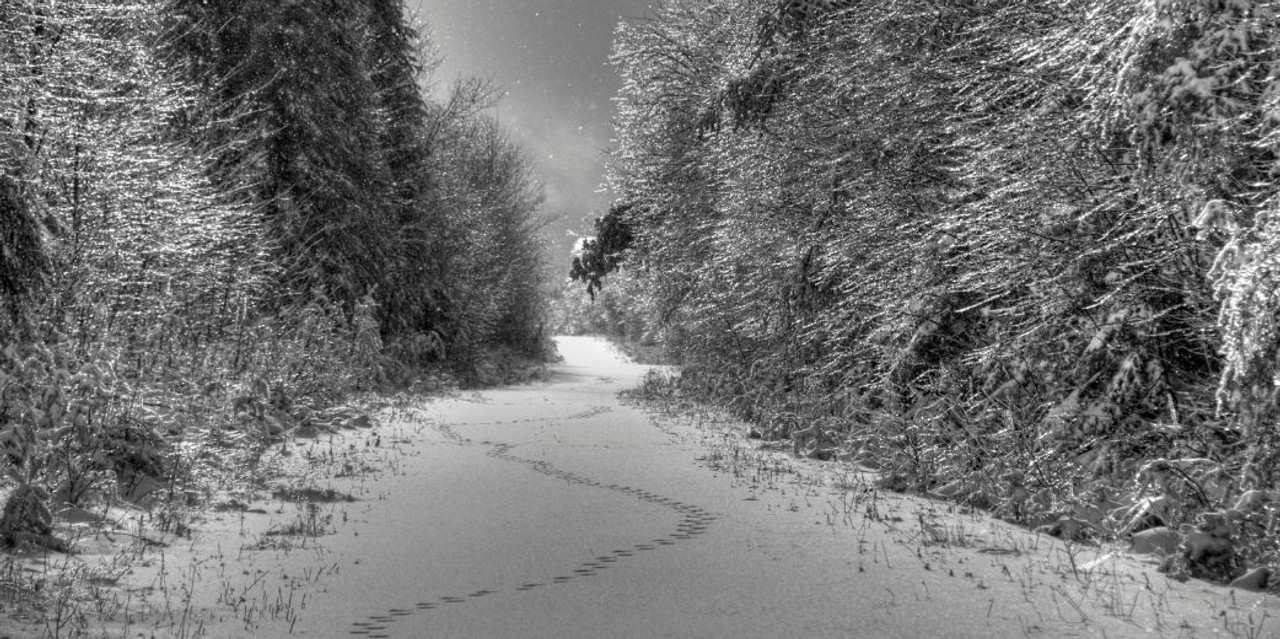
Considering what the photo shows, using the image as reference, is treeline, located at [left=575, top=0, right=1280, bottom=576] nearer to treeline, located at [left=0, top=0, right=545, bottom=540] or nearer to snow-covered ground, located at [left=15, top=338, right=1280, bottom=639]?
snow-covered ground, located at [left=15, top=338, right=1280, bottom=639]

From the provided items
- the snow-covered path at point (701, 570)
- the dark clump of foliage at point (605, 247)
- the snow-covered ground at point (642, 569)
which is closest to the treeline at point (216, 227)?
the snow-covered ground at point (642, 569)

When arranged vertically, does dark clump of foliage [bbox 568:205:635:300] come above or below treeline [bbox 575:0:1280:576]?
above

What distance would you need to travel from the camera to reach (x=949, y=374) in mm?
8953

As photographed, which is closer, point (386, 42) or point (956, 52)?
point (956, 52)

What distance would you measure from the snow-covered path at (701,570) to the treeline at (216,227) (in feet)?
7.03

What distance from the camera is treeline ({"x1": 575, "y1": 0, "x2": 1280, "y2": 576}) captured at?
17.5 feet

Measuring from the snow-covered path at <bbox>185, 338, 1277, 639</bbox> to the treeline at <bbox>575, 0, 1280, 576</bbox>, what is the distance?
0.75 m

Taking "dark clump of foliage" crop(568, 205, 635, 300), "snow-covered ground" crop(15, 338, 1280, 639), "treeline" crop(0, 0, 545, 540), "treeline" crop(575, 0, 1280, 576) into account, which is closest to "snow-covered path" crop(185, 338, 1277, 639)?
"snow-covered ground" crop(15, 338, 1280, 639)

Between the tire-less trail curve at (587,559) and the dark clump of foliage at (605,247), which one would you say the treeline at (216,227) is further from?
the dark clump of foliage at (605,247)

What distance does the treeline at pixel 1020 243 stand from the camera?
5.34 metres

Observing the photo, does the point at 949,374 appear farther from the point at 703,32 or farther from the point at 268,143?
the point at 268,143

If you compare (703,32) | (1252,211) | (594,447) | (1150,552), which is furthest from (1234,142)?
(703,32)

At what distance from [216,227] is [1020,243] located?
803 centimetres

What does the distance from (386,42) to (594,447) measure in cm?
1494
